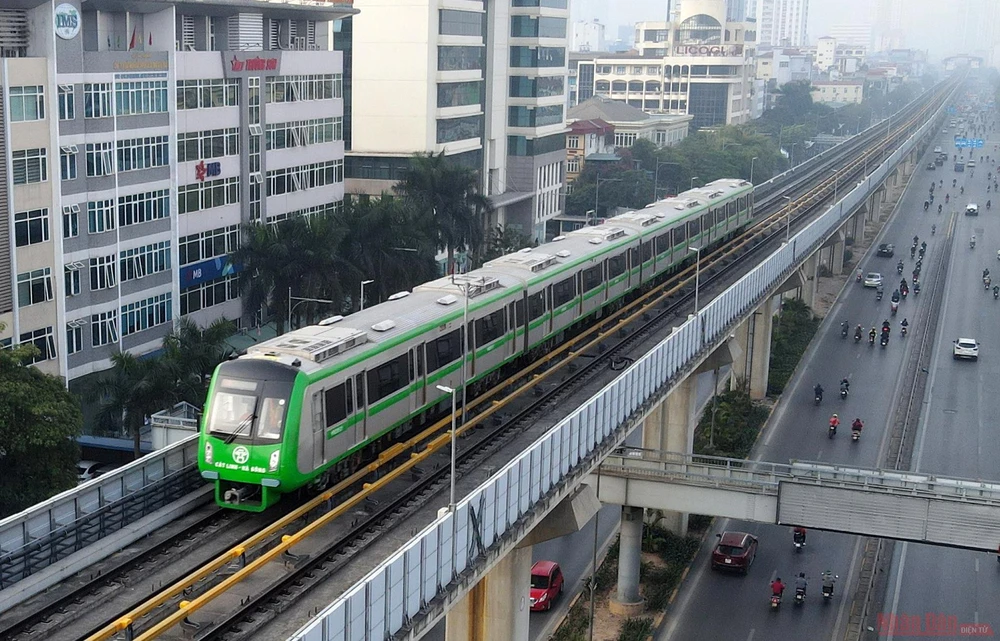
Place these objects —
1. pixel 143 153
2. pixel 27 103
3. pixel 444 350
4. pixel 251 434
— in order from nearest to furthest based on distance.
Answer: pixel 251 434
pixel 444 350
pixel 27 103
pixel 143 153

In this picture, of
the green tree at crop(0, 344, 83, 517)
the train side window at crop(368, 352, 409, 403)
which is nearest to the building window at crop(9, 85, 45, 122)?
the green tree at crop(0, 344, 83, 517)

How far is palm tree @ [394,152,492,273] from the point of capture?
229 feet

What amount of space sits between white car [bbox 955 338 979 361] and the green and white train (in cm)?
3878

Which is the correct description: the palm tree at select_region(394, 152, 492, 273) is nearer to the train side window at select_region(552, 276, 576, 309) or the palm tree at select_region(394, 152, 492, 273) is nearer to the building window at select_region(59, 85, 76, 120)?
the building window at select_region(59, 85, 76, 120)

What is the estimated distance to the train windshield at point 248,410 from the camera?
27.5 meters

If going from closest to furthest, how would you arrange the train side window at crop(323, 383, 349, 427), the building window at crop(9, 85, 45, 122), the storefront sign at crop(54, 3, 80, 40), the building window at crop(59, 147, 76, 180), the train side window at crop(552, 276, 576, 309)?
1. the train side window at crop(323, 383, 349, 427)
2. the train side window at crop(552, 276, 576, 309)
3. the building window at crop(9, 85, 45, 122)
4. the storefront sign at crop(54, 3, 80, 40)
5. the building window at crop(59, 147, 76, 180)

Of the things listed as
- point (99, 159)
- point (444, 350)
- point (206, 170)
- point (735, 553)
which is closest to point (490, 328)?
point (444, 350)

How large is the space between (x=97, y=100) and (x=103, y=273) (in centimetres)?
708

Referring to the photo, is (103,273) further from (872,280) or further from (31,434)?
(872,280)

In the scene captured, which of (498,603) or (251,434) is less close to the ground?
(251,434)

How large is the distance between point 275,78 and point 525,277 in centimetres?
2846

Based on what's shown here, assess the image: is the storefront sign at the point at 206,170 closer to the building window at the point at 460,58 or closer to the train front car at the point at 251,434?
the building window at the point at 460,58

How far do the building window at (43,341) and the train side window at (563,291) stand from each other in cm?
2023

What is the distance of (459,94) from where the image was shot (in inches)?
3590
